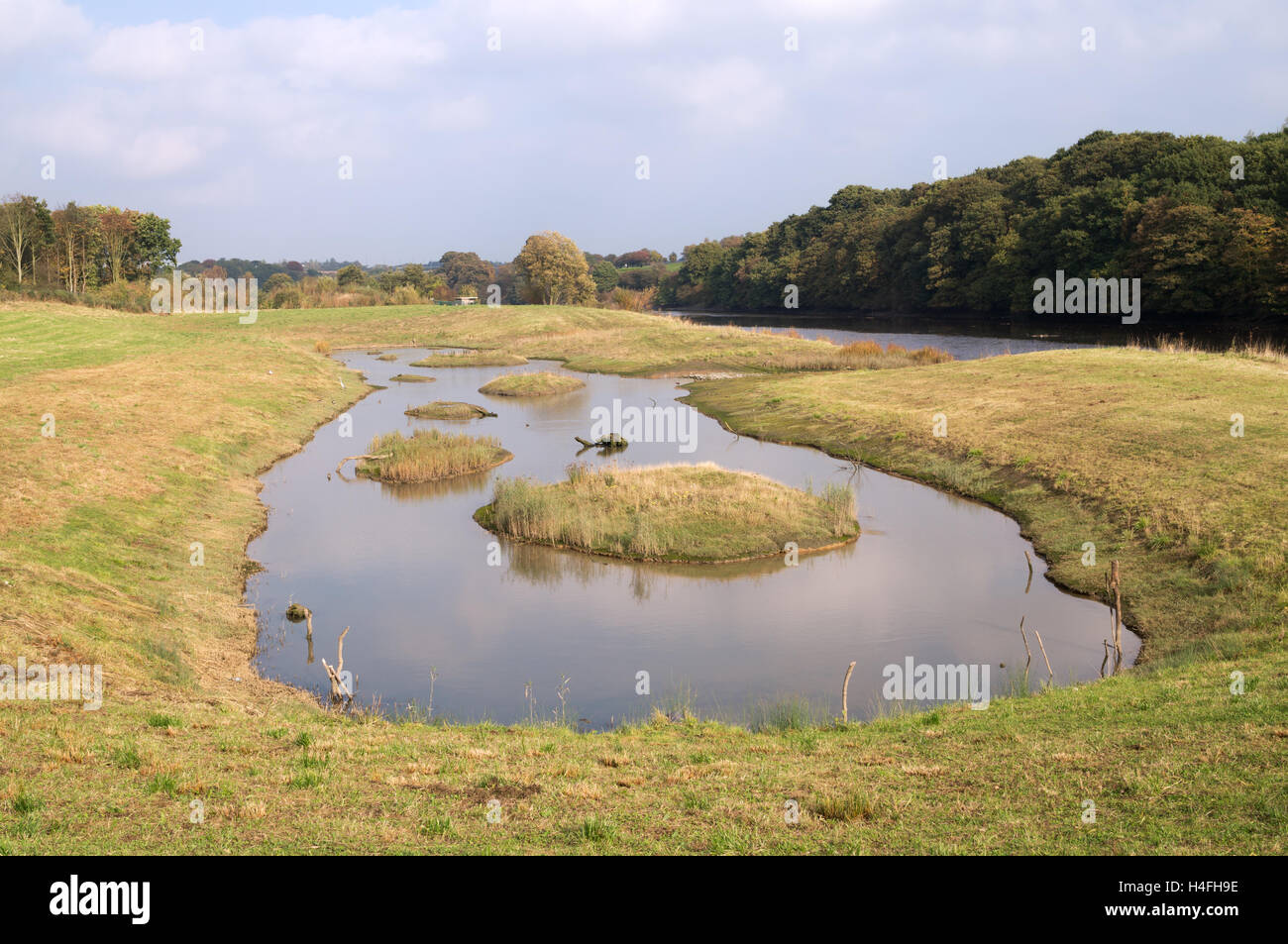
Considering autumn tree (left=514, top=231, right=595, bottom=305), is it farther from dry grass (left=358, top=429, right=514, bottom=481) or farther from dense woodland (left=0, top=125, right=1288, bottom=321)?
dry grass (left=358, top=429, right=514, bottom=481)

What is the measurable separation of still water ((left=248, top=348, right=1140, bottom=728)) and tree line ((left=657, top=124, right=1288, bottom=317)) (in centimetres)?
4795

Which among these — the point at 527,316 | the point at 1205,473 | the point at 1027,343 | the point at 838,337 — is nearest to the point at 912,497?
the point at 1205,473

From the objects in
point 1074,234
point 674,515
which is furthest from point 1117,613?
point 1074,234

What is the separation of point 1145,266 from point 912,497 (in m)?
51.9

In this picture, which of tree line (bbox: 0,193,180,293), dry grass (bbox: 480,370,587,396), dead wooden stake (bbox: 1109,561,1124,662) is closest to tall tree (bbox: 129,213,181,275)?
tree line (bbox: 0,193,180,293)

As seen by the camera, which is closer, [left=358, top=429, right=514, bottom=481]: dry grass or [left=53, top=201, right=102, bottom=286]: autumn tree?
[left=358, top=429, right=514, bottom=481]: dry grass

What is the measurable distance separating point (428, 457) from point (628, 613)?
16407 millimetres

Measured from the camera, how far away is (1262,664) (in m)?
13.0

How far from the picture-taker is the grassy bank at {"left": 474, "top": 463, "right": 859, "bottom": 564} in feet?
78.8

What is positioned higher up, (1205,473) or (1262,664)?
(1205,473)

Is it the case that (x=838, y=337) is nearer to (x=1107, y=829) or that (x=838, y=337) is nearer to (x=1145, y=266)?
(x=1145, y=266)

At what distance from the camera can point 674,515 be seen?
25281 mm
